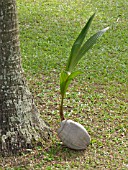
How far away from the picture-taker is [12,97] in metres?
4.05

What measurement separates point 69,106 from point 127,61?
2.13 metres

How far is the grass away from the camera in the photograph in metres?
4.18

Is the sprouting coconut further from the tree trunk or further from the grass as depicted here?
the tree trunk

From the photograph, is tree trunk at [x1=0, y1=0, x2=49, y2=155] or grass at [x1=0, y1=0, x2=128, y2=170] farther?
grass at [x1=0, y1=0, x2=128, y2=170]

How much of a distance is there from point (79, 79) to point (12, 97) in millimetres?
2202

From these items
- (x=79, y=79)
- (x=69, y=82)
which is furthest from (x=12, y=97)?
(x=79, y=79)

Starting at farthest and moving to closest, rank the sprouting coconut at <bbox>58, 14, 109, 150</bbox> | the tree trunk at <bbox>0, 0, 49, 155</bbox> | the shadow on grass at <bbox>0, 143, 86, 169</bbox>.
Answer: the sprouting coconut at <bbox>58, 14, 109, 150</bbox>
the shadow on grass at <bbox>0, 143, 86, 169</bbox>
the tree trunk at <bbox>0, 0, 49, 155</bbox>

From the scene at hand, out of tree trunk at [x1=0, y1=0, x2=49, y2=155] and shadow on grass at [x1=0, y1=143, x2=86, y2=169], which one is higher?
tree trunk at [x1=0, y1=0, x2=49, y2=155]

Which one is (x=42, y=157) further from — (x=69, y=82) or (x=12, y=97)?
(x=69, y=82)

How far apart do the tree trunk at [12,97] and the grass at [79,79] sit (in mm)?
164

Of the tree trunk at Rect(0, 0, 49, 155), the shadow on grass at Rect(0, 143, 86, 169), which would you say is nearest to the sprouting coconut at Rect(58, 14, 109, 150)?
the shadow on grass at Rect(0, 143, 86, 169)

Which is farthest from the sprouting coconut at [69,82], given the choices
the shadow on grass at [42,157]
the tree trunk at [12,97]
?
the tree trunk at [12,97]

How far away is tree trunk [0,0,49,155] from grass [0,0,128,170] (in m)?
0.16

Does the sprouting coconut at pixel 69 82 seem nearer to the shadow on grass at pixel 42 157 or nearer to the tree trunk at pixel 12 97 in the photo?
the shadow on grass at pixel 42 157
